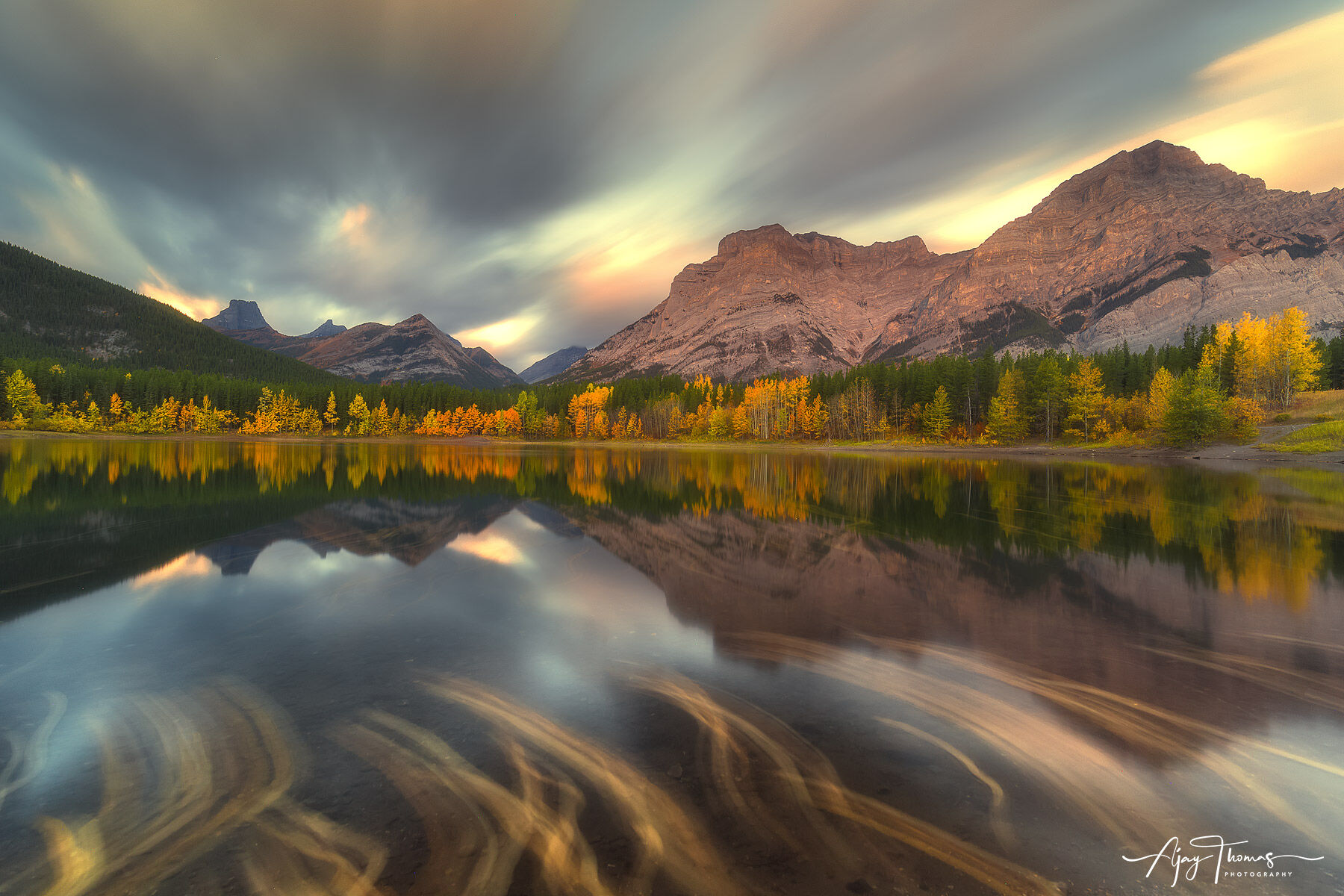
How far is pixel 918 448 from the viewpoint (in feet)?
323

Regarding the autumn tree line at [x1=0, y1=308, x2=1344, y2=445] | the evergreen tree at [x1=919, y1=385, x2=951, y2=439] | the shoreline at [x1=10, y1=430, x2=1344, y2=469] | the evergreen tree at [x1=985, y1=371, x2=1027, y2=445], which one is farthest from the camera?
the evergreen tree at [x1=919, y1=385, x2=951, y2=439]

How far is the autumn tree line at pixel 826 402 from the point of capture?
80.6 meters

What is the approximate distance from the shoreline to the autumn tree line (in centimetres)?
404

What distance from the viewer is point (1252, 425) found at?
225 feet

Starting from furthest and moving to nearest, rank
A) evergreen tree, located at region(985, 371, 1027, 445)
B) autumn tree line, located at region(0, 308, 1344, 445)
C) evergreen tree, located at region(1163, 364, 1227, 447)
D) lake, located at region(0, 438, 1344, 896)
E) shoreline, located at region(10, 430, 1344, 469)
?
evergreen tree, located at region(985, 371, 1027, 445) → autumn tree line, located at region(0, 308, 1344, 445) → evergreen tree, located at region(1163, 364, 1227, 447) → shoreline, located at region(10, 430, 1344, 469) → lake, located at region(0, 438, 1344, 896)

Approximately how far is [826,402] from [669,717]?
126 m

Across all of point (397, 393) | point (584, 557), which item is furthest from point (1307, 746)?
point (397, 393)

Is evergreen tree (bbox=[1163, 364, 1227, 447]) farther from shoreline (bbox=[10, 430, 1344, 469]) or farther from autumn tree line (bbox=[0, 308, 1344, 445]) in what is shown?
shoreline (bbox=[10, 430, 1344, 469])

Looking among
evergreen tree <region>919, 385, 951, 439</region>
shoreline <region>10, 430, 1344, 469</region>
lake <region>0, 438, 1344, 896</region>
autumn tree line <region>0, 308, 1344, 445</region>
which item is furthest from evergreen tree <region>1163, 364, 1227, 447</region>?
lake <region>0, 438, 1344, 896</region>

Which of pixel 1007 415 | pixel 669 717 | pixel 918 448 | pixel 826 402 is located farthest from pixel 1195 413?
pixel 669 717

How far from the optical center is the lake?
176 inches

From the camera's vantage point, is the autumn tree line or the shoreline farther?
the autumn tree line

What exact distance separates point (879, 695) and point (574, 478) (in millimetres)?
39769

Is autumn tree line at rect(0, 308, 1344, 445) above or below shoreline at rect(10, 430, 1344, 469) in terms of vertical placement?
above
